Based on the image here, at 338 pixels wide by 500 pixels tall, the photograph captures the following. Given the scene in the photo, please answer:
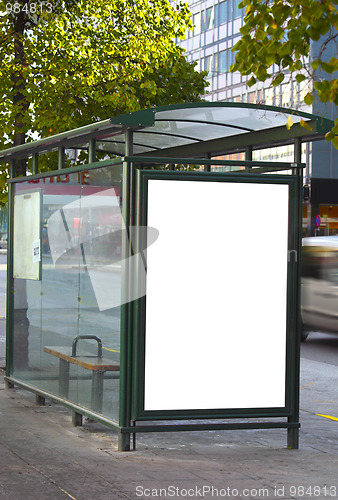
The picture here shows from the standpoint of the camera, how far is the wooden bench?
6.70 meters

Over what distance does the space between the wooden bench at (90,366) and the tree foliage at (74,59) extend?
15.1 feet

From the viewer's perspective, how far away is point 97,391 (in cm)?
682

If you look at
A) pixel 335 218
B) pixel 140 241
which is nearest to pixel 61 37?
pixel 140 241

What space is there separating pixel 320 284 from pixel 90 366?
783cm

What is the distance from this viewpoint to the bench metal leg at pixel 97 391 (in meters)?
6.76

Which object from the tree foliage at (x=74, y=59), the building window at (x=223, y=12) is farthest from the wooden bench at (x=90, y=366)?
the building window at (x=223, y=12)

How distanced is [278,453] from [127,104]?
654 cm

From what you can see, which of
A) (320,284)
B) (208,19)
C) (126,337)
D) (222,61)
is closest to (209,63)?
(222,61)

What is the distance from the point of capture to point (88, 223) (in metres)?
6.98

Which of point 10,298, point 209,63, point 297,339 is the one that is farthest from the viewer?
point 209,63

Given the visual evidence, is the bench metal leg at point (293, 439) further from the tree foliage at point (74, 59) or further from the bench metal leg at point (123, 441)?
the tree foliage at point (74, 59)

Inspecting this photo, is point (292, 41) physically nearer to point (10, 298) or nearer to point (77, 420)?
point (77, 420)

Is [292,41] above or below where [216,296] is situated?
above

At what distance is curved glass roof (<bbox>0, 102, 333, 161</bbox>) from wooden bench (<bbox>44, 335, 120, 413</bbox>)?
5.81 feet
